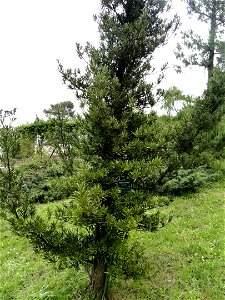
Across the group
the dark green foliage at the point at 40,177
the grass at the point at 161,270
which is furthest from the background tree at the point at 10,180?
the dark green foliage at the point at 40,177

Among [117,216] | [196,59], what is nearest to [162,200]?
[117,216]

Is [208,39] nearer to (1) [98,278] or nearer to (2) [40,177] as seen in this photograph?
(2) [40,177]

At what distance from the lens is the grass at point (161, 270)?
12.5 ft

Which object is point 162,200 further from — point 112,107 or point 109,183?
point 112,107

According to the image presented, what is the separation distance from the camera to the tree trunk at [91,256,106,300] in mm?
3512

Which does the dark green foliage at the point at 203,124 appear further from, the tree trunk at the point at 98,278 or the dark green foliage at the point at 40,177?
the dark green foliage at the point at 40,177

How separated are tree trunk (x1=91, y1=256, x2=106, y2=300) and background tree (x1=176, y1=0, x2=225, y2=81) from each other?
9.16 metres

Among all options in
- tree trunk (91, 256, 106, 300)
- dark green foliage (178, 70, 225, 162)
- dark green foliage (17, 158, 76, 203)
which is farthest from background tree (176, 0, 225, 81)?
tree trunk (91, 256, 106, 300)

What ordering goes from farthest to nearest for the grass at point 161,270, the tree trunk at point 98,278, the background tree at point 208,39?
1. the background tree at point 208,39
2. the grass at point 161,270
3. the tree trunk at point 98,278

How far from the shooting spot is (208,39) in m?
11.1

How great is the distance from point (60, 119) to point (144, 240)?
280 cm

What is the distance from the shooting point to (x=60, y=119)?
3660 millimetres

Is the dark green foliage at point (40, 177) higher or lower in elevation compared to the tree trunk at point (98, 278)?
higher

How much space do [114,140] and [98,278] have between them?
5.74 ft
